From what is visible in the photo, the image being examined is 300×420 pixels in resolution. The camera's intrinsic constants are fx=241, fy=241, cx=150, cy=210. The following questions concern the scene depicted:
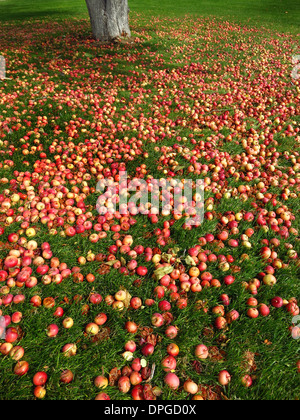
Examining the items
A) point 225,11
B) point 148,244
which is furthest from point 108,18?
point 225,11

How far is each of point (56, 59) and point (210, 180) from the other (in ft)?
26.9

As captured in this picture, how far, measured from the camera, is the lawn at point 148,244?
2180 millimetres

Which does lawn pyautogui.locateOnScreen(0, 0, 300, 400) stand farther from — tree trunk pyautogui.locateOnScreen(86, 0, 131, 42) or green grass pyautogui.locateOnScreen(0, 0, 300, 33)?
green grass pyautogui.locateOnScreen(0, 0, 300, 33)

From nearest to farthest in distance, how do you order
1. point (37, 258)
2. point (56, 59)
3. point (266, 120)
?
point (37, 258), point (266, 120), point (56, 59)

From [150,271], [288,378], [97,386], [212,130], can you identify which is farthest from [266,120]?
[97,386]

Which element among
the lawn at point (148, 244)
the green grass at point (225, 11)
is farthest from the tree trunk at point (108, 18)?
the green grass at point (225, 11)

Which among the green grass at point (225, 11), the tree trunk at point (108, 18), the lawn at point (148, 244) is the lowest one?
the lawn at point (148, 244)

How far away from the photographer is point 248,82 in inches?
319

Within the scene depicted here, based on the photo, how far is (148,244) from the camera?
3.19m

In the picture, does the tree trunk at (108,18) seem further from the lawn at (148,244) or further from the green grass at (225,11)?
the green grass at (225,11)

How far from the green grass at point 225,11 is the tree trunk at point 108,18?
12378 mm

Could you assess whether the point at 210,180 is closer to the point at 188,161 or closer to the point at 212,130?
the point at 188,161

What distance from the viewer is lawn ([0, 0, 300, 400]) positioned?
2.18m

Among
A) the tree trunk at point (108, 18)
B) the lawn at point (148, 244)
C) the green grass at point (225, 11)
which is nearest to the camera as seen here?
the lawn at point (148, 244)
